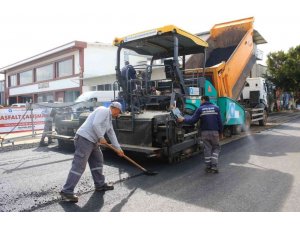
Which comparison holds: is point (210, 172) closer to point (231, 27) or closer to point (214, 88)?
point (214, 88)

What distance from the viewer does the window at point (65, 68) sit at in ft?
85.9

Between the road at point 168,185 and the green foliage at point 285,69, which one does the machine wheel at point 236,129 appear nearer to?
the road at point 168,185

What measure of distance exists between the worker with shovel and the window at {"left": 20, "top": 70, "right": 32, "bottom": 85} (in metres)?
31.9

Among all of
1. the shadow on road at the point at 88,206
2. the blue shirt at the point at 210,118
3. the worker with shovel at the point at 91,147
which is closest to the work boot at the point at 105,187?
the worker with shovel at the point at 91,147

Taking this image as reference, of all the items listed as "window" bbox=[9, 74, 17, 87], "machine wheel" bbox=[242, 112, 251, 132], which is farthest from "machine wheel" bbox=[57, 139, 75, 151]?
"window" bbox=[9, 74, 17, 87]

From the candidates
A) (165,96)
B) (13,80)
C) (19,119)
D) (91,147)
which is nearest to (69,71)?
(13,80)

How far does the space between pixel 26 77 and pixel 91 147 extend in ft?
110

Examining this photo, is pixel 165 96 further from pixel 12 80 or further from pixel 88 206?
pixel 12 80

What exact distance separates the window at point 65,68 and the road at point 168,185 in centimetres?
1946

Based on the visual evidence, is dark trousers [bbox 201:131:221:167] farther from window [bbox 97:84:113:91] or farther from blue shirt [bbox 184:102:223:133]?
window [bbox 97:84:113:91]

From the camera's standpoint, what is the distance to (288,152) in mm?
7520

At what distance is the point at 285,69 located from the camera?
26000 millimetres

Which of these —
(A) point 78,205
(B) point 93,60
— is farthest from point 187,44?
(B) point 93,60

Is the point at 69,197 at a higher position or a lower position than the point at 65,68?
lower
